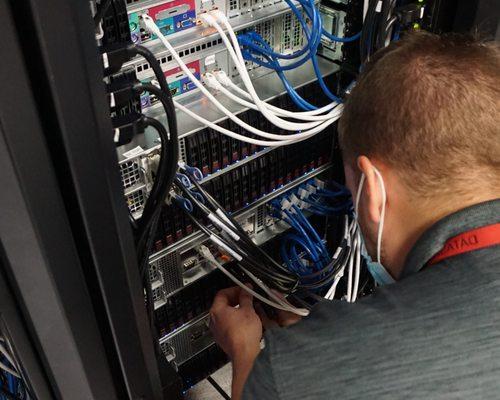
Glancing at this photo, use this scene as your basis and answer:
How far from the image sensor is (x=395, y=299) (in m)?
0.76

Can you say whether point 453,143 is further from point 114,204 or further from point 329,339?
point 114,204

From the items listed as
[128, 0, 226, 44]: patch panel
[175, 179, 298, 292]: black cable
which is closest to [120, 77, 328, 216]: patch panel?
[175, 179, 298, 292]: black cable

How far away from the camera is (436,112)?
0.83 meters

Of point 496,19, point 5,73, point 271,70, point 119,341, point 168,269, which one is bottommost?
point 168,269

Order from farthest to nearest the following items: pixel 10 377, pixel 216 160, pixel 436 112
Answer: pixel 216 160
pixel 10 377
pixel 436 112

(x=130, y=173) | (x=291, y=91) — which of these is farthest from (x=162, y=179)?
(x=291, y=91)

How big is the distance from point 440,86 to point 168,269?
28.8 inches

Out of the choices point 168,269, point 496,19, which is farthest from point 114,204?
point 496,19

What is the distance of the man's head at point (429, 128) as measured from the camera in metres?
0.83

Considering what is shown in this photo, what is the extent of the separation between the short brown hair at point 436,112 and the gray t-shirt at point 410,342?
0.08 metres

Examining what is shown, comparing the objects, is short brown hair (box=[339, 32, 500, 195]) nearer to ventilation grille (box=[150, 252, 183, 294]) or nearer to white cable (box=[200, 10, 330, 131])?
white cable (box=[200, 10, 330, 131])

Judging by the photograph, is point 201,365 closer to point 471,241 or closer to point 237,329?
point 237,329

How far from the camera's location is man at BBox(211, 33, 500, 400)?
2.28ft

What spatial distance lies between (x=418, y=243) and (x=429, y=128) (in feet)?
0.57
